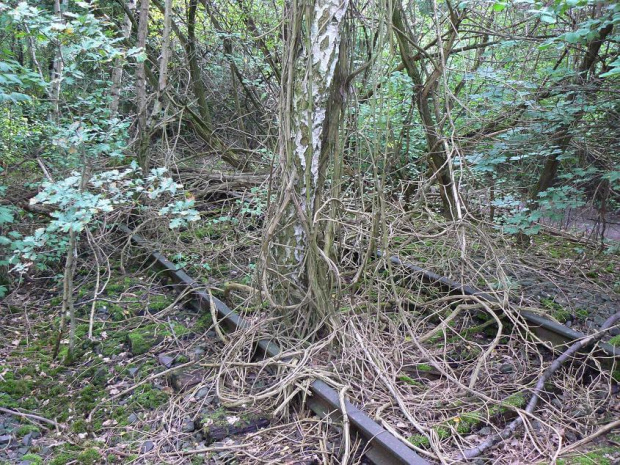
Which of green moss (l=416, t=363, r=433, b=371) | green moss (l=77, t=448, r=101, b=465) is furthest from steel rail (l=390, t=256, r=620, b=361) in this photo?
green moss (l=77, t=448, r=101, b=465)

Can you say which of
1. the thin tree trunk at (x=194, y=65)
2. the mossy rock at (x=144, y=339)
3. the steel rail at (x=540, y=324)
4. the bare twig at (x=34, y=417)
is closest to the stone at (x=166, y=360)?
the mossy rock at (x=144, y=339)

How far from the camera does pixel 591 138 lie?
559cm

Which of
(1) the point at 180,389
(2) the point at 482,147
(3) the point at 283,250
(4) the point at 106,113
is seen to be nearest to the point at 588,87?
(2) the point at 482,147

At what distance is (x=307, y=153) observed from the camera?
417cm

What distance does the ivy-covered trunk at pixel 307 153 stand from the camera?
403 centimetres

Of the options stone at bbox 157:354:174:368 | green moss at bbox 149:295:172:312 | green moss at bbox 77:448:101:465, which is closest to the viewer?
green moss at bbox 77:448:101:465

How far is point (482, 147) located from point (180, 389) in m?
5.18

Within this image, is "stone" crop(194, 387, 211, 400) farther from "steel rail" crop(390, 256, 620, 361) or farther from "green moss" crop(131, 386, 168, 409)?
"steel rail" crop(390, 256, 620, 361)

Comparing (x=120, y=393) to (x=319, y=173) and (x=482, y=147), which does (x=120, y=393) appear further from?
(x=482, y=147)

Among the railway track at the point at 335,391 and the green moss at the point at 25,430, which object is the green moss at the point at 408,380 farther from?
the green moss at the point at 25,430

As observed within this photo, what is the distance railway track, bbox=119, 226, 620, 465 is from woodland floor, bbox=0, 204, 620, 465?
11 cm

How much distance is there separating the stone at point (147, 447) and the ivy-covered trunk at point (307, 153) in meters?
1.44

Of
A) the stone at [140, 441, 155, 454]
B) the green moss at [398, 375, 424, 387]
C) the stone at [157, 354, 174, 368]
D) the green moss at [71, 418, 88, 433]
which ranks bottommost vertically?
the green moss at [71, 418, 88, 433]

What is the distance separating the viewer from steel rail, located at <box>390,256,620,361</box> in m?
3.77
